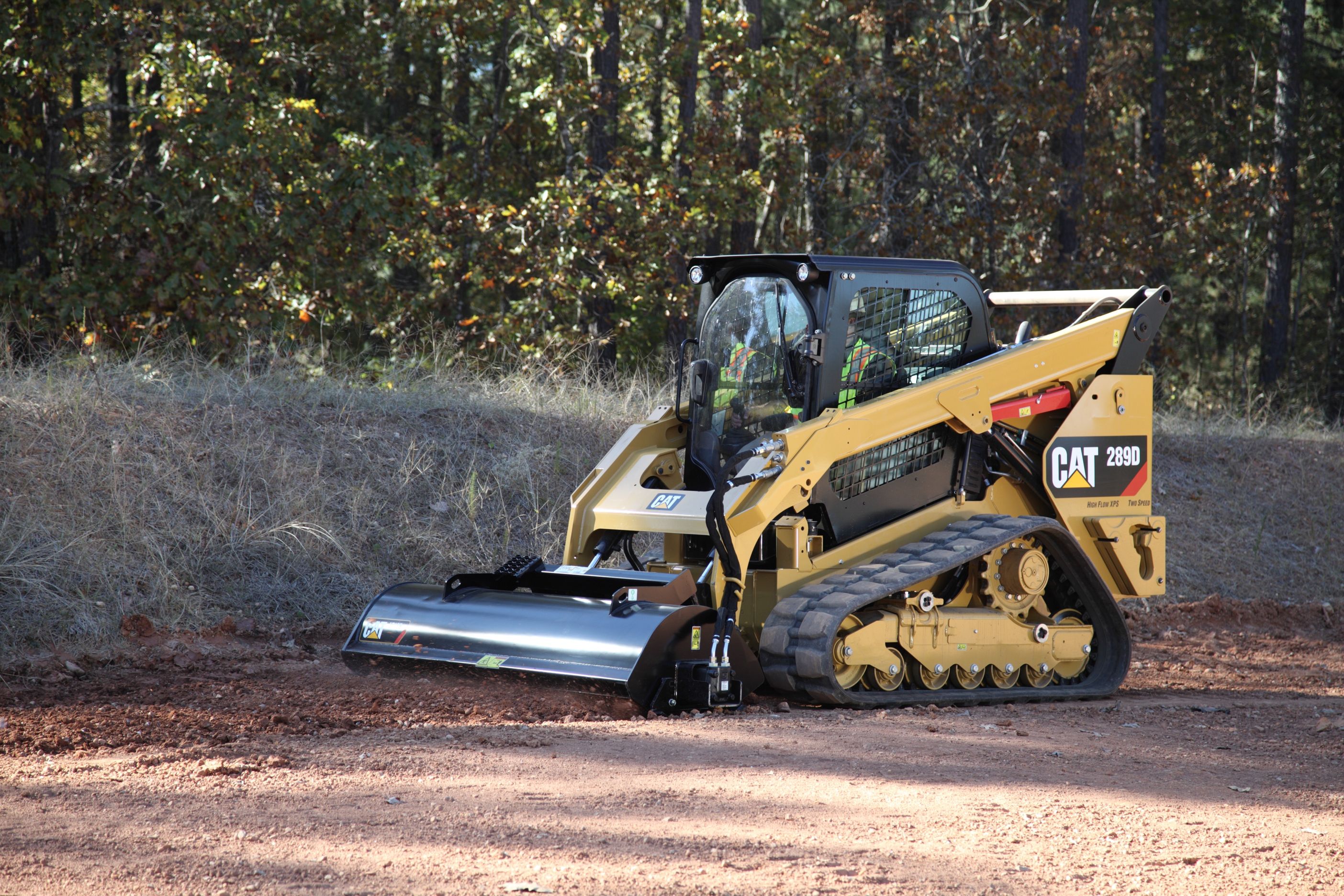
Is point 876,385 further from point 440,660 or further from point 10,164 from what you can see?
→ point 10,164

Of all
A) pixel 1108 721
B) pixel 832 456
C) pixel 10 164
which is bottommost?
pixel 1108 721

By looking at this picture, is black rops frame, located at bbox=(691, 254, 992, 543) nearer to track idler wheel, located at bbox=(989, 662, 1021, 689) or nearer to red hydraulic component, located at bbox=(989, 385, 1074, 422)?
red hydraulic component, located at bbox=(989, 385, 1074, 422)

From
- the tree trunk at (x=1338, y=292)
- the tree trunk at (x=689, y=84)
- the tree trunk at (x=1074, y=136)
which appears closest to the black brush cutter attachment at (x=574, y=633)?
the tree trunk at (x=689, y=84)

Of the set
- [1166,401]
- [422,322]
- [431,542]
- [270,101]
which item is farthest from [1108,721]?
[1166,401]

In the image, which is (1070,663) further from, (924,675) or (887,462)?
(887,462)

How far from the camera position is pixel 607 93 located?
1669 cm

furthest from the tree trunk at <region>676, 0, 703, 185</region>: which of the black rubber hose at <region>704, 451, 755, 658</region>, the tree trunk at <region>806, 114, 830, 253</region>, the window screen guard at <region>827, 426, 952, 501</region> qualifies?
the black rubber hose at <region>704, 451, 755, 658</region>

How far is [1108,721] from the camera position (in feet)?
20.9

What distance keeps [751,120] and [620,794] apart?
13.4 metres

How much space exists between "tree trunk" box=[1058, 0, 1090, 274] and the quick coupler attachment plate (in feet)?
39.8

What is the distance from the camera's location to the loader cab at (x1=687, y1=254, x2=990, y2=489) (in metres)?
6.73

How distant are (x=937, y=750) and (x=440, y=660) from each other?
2.45m

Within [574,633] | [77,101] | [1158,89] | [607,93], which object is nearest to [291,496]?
[574,633]

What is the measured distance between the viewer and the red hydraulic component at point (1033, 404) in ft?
23.8
